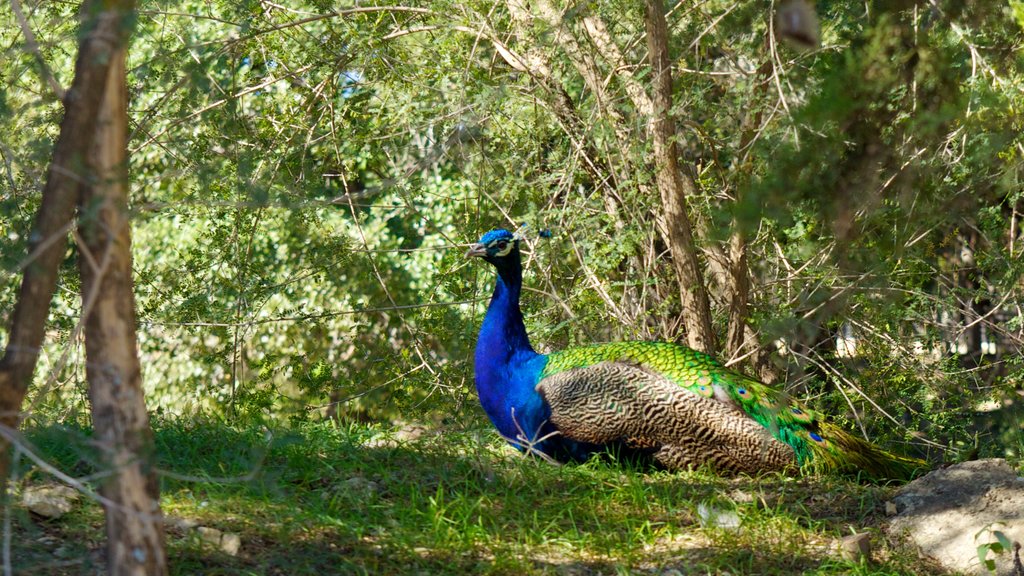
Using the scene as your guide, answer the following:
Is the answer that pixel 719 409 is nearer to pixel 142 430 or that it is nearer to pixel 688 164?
pixel 688 164

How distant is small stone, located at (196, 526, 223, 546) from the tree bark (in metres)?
3.21

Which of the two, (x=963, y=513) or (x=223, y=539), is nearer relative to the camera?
(x=223, y=539)

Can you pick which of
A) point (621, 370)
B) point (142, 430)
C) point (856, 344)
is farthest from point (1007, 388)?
point (142, 430)

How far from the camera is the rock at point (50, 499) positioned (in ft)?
12.6

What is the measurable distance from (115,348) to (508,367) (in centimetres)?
312

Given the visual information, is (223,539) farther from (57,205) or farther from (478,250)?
(478,250)

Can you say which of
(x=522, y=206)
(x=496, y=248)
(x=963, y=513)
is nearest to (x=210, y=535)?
(x=496, y=248)

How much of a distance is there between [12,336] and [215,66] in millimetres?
3545

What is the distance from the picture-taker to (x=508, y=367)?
5.73m

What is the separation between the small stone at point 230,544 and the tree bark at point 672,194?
3197 mm

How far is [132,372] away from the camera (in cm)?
282

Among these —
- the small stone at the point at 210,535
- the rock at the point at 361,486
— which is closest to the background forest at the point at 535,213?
the rock at the point at 361,486

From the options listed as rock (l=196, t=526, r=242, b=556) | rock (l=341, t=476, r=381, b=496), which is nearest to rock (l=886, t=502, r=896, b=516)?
rock (l=341, t=476, r=381, b=496)

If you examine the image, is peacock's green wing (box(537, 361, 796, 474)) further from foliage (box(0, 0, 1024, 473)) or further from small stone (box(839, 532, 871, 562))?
small stone (box(839, 532, 871, 562))
